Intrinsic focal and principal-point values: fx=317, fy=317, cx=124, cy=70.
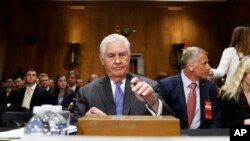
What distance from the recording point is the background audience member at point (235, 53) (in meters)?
3.01

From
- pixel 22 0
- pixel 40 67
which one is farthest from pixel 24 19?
pixel 40 67

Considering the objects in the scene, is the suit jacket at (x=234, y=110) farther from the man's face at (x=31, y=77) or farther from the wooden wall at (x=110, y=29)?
the wooden wall at (x=110, y=29)

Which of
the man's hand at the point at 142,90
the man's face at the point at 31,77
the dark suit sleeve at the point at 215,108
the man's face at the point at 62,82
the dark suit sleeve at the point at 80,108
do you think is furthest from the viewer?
the man's face at the point at 62,82

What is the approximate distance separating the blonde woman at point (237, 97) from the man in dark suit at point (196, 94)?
140 millimetres

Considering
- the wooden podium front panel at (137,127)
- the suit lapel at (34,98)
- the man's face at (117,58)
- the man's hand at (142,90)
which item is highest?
the man's face at (117,58)

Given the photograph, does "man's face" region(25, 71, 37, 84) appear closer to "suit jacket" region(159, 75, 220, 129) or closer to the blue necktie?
"suit jacket" region(159, 75, 220, 129)

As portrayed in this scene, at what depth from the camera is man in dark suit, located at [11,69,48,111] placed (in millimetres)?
5605

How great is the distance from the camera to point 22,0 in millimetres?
9891

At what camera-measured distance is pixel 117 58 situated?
1.91m

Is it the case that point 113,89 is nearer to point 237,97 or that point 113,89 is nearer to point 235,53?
point 237,97

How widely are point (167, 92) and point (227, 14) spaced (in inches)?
317

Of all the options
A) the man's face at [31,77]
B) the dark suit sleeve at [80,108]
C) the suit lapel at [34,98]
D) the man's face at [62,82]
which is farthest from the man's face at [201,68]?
the man's face at [62,82]

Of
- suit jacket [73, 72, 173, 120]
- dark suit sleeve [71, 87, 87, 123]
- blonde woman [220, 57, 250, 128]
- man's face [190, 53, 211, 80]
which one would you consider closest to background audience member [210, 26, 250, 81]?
man's face [190, 53, 211, 80]

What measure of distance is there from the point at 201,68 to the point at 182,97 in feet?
1.25
